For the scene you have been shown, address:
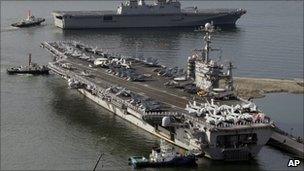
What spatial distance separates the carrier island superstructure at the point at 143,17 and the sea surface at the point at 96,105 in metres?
2.73

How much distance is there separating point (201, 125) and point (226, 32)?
7544 centimetres

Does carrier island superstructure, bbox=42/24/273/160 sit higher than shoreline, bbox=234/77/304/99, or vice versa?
carrier island superstructure, bbox=42/24/273/160

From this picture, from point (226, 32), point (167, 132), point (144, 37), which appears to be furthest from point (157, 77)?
point (226, 32)

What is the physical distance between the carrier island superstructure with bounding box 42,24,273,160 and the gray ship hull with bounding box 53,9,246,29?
1904 inches

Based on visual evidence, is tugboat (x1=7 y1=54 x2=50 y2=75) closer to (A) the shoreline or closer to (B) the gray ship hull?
(A) the shoreline

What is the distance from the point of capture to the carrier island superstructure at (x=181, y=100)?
42812 mm

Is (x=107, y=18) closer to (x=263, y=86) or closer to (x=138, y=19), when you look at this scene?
(x=138, y=19)

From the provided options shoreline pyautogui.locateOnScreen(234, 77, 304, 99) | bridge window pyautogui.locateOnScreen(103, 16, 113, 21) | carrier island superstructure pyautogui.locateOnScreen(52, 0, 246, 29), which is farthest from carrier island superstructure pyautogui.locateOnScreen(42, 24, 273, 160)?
bridge window pyautogui.locateOnScreen(103, 16, 113, 21)

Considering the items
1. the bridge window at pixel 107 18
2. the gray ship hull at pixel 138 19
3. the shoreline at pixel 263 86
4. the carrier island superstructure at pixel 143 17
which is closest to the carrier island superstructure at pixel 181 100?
the shoreline at pixel 263 86

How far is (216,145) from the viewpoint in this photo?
42594 mm

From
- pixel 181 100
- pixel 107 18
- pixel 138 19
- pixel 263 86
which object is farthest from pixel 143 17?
pixel 181 100

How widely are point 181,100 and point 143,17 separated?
7358 centimetres

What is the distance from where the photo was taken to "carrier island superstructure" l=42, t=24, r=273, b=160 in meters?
42.8

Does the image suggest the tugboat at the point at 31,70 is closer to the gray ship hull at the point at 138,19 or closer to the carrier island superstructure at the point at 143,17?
the gray ship hull at the point at 138,19
